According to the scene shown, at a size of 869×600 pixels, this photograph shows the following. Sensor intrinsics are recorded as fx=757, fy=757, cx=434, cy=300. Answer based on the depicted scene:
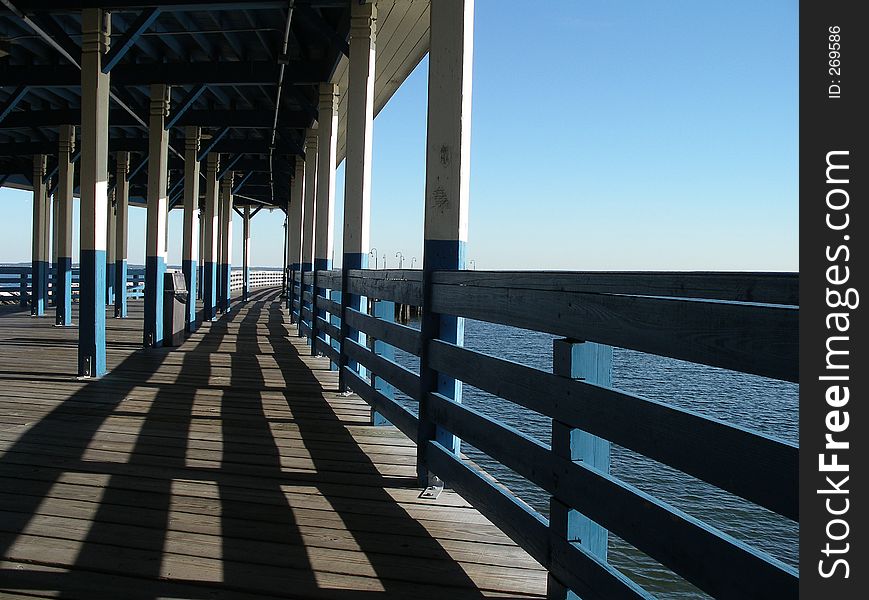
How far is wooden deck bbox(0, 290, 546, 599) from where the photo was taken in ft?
8.27

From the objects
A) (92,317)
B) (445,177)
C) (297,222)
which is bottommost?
(92,317)

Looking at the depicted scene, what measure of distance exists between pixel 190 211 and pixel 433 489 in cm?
1142

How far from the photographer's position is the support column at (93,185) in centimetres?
738

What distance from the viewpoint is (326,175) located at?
1008 cm

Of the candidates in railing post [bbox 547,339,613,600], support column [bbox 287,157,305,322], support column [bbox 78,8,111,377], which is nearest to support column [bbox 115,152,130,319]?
support column [bbox 287,157,305,322]

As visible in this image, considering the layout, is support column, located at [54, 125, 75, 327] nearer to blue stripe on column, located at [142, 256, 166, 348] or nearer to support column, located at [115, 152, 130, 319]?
support column, located at [115, 152, 130, 319]

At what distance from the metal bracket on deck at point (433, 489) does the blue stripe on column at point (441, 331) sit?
0.21 m

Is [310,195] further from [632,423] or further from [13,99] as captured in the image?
[632,423]

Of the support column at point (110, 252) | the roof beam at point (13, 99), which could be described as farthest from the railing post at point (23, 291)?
the roof beam at point (13, 99)

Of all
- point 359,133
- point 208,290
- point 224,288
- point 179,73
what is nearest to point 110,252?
point 224,288

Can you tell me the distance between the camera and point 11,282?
A: 74.3 ft

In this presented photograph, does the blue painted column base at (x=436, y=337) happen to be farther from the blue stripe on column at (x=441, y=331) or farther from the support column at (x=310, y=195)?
the support column at (x=310, y=195)
